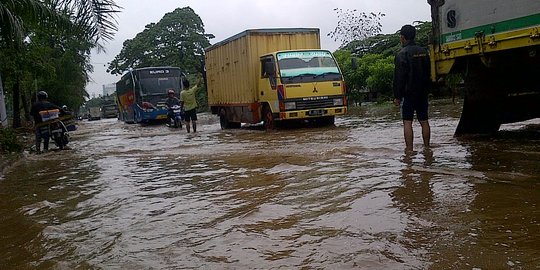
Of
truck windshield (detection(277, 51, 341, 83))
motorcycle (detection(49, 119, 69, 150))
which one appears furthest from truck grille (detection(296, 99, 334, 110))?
motorcycle (detection(49, 119, 69, 150))

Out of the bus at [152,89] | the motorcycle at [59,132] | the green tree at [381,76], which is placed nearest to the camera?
the motorcycle at [59,132]

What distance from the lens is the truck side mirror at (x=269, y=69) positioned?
13692mm

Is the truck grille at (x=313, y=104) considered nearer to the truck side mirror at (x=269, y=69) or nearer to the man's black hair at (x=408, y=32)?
the truck side mirror at (x=269, y=69)

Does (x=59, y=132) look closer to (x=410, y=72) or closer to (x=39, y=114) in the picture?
(x=39, y=114)

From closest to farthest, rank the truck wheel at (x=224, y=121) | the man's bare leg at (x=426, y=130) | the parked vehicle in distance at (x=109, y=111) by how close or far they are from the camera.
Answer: the man's bare leg at (x=426, y=130) → the truck wheel at (x=224, y=121) → the parked vehicle in distance at (x=109, y=111)

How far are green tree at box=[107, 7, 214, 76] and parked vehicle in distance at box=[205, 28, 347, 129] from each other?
33.9 meters

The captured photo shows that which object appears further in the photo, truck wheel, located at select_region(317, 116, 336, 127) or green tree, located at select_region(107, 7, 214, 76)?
green tree, located at select_region(107, 7, 214, 76)

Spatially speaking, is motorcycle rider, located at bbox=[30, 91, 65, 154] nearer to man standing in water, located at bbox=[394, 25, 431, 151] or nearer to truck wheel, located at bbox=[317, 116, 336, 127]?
truck wheel, located at bbox=[317, 116, 336, 127]

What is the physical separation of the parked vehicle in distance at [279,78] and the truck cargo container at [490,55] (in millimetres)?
5319

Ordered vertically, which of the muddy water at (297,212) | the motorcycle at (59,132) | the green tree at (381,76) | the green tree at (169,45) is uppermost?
the green tree at (169,45)

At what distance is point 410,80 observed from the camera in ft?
24.1

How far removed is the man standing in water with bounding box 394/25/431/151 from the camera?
734cm

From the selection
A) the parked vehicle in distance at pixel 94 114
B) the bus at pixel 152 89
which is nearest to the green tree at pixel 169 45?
the parked vehicle in distance at pixel 94 114

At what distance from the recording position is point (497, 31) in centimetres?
719
